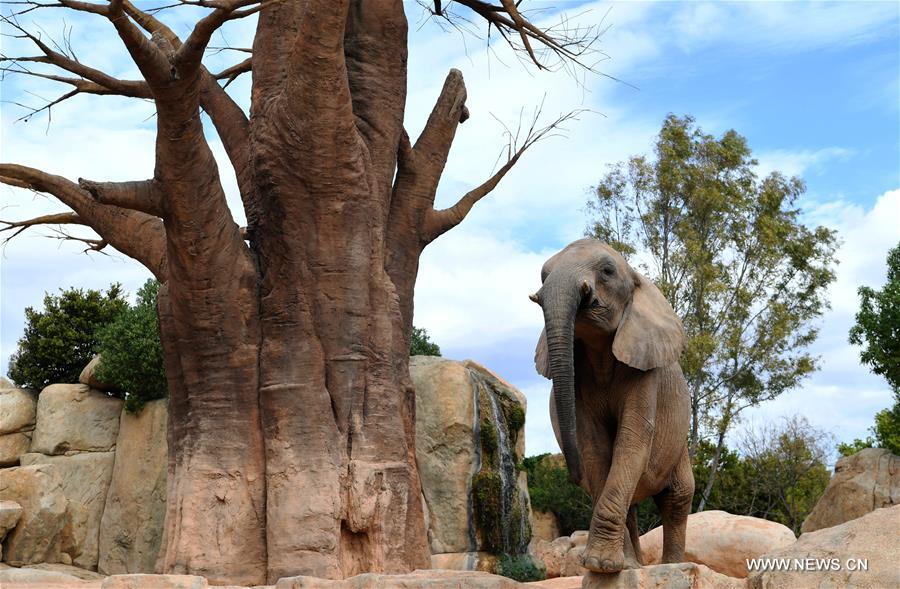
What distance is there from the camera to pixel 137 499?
1600 centimetres

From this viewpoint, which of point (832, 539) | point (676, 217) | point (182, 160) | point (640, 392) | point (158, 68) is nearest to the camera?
point (832, 539)

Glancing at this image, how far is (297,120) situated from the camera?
912 centimetres

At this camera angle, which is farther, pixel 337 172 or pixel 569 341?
pixel 337 172

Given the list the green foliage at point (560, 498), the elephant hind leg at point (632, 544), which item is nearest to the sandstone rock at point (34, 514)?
the elephant hind leg at point (632, 544)

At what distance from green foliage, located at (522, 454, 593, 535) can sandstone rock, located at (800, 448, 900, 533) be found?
6022mm

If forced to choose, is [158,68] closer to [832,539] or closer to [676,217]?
[832,539]

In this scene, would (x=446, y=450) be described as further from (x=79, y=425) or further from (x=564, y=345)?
(x=564, y=345)

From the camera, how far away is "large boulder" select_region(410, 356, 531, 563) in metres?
15.9

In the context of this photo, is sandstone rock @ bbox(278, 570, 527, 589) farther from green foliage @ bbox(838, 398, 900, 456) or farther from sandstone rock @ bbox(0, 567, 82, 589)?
green foliage @ bbox(838, 398, 900, 456)

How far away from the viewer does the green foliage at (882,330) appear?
1870 cm

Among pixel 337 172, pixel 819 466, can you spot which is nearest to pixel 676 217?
pixel 819 466

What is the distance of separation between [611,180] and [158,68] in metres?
21.0

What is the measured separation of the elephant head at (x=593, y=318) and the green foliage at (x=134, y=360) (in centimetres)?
1038

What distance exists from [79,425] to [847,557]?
45.6 feet
